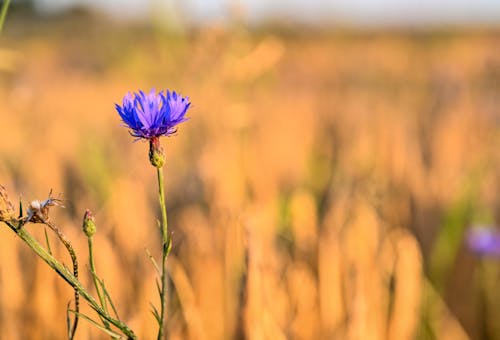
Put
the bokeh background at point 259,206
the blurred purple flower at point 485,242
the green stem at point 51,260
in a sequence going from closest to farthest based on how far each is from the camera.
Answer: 1. the green stem at point 51,260
2. the bokeh background at point 259,206
3. the blurred purple flower at point 485,242

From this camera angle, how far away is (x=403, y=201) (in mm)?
1905

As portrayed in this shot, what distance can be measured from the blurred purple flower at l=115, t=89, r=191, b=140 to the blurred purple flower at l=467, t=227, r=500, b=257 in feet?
4.00

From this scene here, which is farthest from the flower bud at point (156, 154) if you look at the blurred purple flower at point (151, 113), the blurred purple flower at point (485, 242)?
the blurred purple flower at point (485, 242)

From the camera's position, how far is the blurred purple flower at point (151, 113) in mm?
379

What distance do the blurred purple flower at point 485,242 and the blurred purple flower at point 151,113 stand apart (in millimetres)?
1221

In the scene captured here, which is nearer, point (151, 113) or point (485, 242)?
point (151, 113)

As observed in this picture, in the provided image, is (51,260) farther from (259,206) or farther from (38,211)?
(259,206)

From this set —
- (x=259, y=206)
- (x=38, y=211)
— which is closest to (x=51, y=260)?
(x=38, y=211)

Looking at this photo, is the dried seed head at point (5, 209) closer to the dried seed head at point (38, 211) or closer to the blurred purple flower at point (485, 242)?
the dried seed head at point (38, 211)

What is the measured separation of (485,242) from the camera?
59.2 inches

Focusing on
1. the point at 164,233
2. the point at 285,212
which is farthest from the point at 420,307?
the point at 164,233

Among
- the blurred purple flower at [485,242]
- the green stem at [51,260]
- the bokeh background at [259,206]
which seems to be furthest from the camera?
the blurred purple flower at [485,242]

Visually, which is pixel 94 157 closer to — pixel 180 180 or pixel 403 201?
pixel 180 180

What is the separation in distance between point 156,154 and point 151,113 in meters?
0.03
